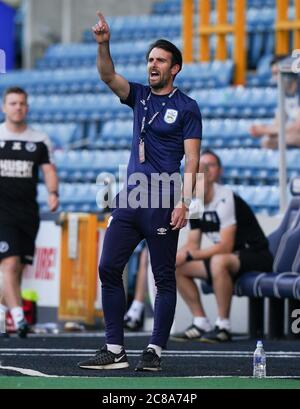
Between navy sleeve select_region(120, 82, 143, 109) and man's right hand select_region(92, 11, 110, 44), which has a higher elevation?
man's right hand select_region(92, 11, 110, 44)

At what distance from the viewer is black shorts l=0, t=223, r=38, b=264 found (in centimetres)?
1100

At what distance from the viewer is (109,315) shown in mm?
7590

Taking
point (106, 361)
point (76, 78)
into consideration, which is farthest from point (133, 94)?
point (76, 78)

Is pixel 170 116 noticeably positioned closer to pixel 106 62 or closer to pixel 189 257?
pixel 106 62

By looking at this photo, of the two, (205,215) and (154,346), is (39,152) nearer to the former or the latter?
(205,215)

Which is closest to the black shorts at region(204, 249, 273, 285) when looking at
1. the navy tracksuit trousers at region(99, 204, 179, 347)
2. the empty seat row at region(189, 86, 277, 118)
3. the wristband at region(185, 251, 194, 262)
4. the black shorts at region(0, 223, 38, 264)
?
the wristband at region(185, 251, 194, 262)

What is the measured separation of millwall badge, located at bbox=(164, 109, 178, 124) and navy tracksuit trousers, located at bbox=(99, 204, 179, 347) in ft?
1.60

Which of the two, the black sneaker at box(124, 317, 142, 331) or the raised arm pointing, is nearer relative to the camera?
the raised arm pointing

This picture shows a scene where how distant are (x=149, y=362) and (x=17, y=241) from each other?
3.82 meters

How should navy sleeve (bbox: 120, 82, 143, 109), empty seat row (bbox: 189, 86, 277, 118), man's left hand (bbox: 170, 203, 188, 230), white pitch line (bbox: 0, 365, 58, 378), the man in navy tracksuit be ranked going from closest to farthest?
white pitch line (bbox: 0, 365, 58, 378), man's left hand (bbox: 170, 203, 188, 230), the man in navy tracksuit, navy sleeve (bbox: 120, 82, 143, 109), empty seat row (bbox: 189, 86, 277, 118)

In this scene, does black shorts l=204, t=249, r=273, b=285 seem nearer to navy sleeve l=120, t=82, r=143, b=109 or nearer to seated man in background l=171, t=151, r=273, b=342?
seated man in background l=171, t=151, r=273, b=342

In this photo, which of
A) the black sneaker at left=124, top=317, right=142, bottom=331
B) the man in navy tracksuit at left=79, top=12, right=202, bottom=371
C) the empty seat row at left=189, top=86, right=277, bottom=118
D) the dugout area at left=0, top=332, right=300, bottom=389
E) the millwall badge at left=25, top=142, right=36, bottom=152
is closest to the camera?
the dugout area at left=0, top=332, right=300, bottom=389

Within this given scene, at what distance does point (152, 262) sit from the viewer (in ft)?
24.9

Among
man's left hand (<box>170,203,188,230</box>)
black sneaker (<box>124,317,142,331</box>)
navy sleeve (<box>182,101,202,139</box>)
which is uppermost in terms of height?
navy sleeve (<box>182,101,202,139</box>)
